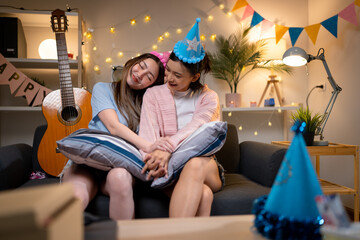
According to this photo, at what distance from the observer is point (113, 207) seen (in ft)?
3.74

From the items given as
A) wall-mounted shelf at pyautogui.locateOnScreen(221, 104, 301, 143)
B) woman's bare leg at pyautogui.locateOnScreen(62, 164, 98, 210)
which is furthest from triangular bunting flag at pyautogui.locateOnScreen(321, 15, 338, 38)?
woman's bare leg at pyautogui.locateOnScreen(62, 164, 98, 210)

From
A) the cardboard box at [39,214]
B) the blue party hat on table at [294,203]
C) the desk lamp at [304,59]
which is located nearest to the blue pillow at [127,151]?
the blue party hat on table at [294,203]

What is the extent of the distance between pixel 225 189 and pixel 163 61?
0.75 metres

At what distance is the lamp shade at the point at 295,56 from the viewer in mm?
2223

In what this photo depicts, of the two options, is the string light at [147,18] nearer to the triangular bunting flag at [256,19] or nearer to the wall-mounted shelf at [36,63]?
the wall-mounted shelf at [36,63]

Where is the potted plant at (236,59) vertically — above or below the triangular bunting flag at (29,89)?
above

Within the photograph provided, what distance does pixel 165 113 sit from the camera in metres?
1.47

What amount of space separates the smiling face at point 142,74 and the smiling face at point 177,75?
0.46 ft

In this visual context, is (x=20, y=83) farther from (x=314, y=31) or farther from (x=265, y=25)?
(x=314, y=31)

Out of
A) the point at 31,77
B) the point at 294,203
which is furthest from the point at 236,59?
the point at 294,203

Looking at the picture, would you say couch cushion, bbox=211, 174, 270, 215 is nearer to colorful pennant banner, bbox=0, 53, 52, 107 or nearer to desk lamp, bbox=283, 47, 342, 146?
desk lamp, bbox=283, 47, 342, 146

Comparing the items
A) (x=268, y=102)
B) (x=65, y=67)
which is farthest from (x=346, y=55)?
(x=65, y=67)

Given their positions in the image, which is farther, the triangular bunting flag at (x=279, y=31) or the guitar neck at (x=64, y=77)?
the triangular bunting flag at (x=279, y=31)

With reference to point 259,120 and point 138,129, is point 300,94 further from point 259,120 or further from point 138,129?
point 138,129
